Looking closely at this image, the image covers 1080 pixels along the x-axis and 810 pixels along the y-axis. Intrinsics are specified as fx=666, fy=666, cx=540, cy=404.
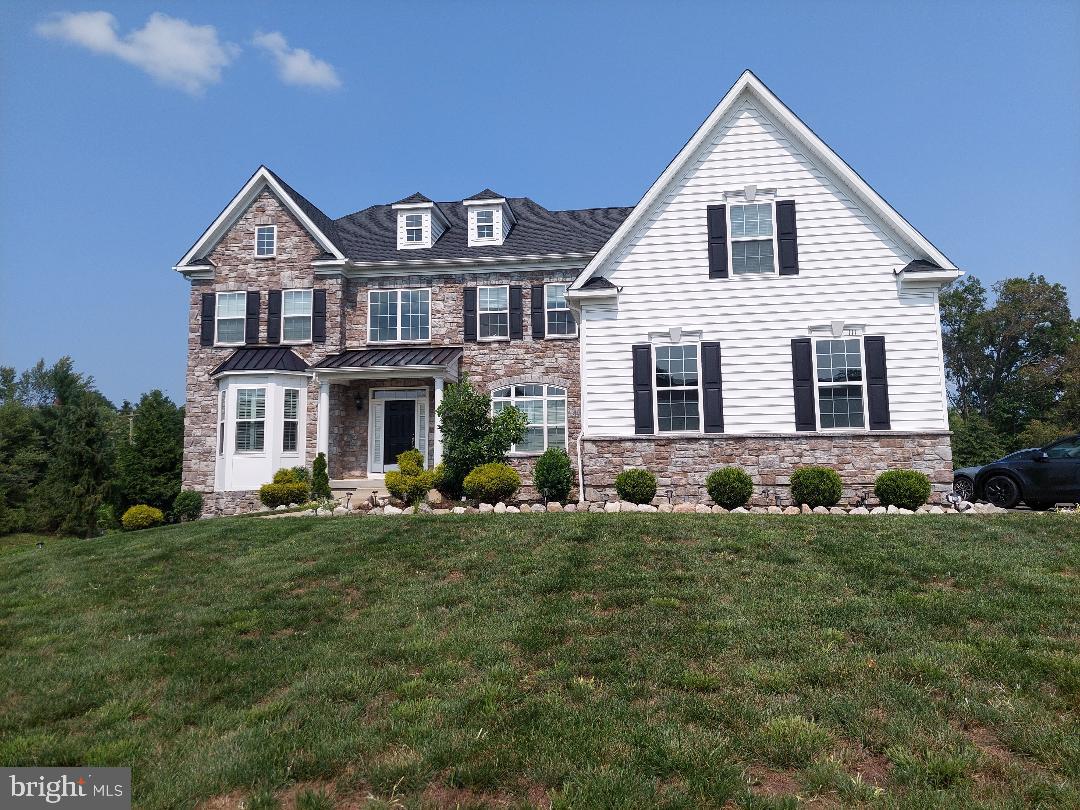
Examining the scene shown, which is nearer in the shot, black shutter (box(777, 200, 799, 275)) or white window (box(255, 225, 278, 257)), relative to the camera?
black shutter (box(777, 200, 799, 275))

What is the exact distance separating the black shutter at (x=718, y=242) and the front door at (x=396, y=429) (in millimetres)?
10842

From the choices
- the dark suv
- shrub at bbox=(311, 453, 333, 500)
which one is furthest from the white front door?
the dark suv

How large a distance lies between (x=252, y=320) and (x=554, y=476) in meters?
12.5

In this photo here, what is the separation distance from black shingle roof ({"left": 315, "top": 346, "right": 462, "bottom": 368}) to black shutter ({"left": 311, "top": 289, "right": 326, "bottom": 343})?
771mm

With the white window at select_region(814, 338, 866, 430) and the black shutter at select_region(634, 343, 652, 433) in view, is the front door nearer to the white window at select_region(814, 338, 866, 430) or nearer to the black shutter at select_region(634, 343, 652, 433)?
the black shutter at select_region(634, 343, 652, 433)

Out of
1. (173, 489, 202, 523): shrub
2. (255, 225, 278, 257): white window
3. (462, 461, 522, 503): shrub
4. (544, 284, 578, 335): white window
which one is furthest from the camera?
(255, 225, 278, 257): white window

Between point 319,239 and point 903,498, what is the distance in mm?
17837

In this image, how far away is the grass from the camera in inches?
140

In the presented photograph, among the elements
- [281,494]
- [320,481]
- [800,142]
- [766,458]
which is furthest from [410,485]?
[800,142]

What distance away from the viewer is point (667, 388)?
14.4 meters

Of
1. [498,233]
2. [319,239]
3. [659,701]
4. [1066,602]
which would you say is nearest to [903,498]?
[1066,602]

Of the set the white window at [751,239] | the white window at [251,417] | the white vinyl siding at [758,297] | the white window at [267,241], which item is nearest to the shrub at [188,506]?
the white window at [251,417]

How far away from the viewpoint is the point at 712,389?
14.1 metres

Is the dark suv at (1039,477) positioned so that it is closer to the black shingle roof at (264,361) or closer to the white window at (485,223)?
the white window at (485,223)
